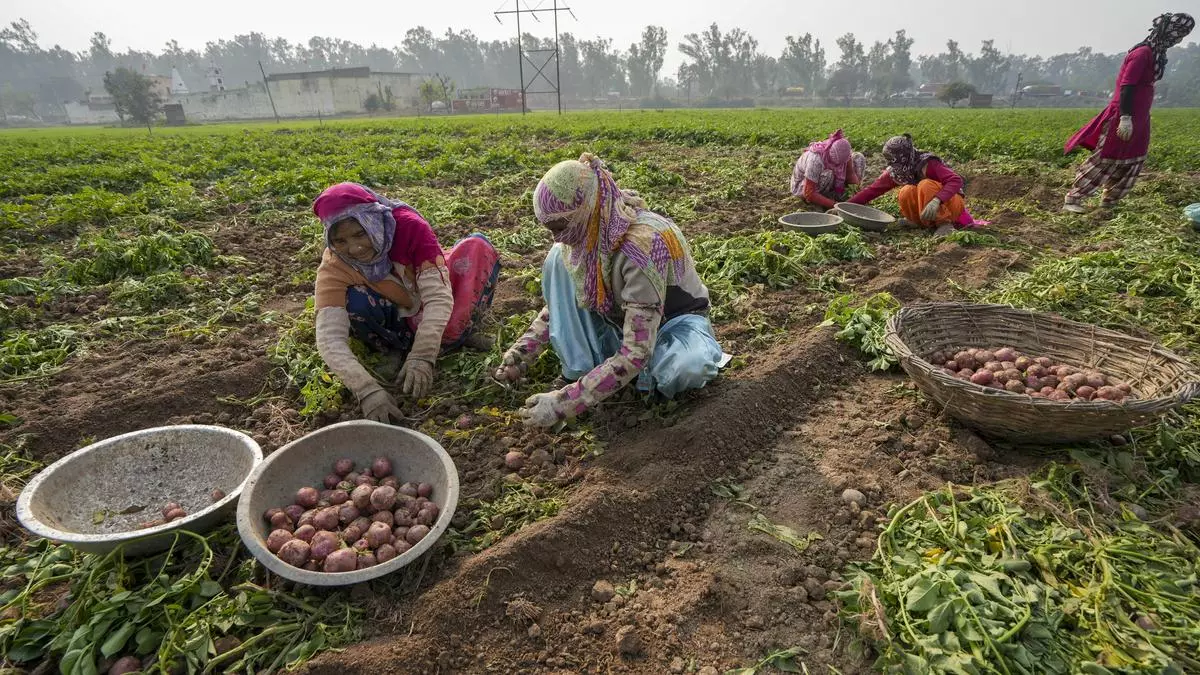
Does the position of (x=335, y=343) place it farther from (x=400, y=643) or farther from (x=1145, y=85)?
(x=1145, y=85)

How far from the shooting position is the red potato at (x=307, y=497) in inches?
94.2

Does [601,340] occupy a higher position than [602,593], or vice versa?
[601,340]

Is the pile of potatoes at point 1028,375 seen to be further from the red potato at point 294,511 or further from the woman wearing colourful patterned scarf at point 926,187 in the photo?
the woman wearing colourful patterned scarf at point 926,187

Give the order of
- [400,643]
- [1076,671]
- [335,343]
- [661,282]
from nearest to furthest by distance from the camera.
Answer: [1076,671] → [400,643] → [661,282] → [335,343]

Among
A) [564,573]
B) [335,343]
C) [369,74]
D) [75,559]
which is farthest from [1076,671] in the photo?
[369,74]

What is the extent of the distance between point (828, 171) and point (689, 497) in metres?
5.84

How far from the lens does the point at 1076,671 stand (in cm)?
166

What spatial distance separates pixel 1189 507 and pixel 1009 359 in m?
0.95

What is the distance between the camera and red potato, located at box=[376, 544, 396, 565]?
83.9 inches

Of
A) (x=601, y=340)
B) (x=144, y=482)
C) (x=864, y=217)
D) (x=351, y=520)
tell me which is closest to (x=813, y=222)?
(x=864, y=217)

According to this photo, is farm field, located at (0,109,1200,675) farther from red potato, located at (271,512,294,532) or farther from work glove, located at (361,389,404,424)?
work glove, located at (361,389,404,424)

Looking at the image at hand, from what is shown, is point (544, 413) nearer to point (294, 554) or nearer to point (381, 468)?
point (381, 468)

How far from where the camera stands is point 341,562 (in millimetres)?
2059

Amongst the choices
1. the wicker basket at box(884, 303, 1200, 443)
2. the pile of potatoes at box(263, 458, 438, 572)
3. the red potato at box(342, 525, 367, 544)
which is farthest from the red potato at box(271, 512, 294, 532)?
the wicker basket at box(884, 303, 1200, 443)
